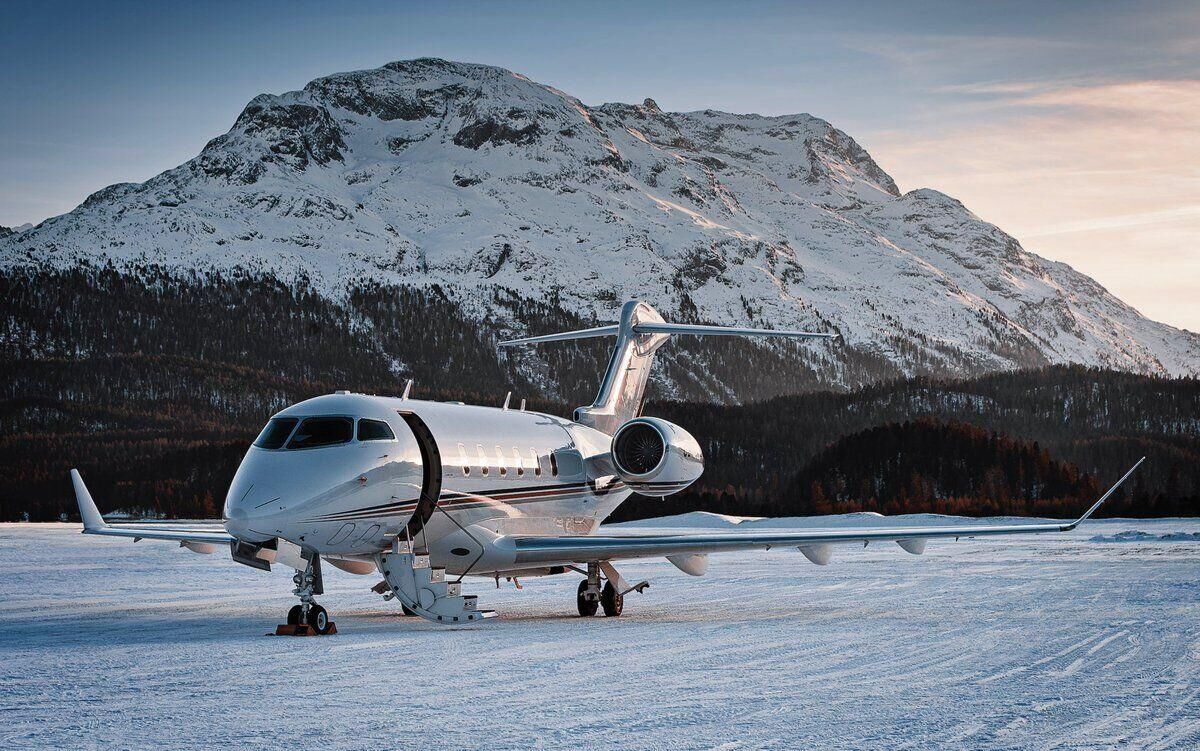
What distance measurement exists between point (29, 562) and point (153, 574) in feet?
22.8

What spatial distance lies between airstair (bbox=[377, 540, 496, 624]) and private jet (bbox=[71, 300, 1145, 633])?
0.9 inches

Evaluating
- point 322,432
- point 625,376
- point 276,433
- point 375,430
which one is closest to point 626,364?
point 625,376

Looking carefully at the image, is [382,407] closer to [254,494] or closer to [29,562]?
[254,494]

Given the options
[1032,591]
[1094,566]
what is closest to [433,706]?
[1032,591]

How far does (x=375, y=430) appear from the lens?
73.7ft

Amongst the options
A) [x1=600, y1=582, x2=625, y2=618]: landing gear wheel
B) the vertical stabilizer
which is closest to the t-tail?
the vertical stabilizer

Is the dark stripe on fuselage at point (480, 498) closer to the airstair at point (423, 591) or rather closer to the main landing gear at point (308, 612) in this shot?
Result: the airstair at point (423, 591)

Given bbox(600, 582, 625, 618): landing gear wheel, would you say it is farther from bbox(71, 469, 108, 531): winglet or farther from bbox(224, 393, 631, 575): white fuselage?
bbox(71, 469, 108, 531): winglet

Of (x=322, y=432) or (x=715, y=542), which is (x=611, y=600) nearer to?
(x=715, y=542)

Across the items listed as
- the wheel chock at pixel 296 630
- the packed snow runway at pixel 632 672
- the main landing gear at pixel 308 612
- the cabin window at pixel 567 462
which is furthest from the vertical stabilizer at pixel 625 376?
the wheel chock at pixel 296 630

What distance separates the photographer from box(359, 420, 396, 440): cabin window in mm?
22281

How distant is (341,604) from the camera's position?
2938 centimetres

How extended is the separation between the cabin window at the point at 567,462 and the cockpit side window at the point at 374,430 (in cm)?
560

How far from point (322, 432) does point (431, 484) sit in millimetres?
2345
